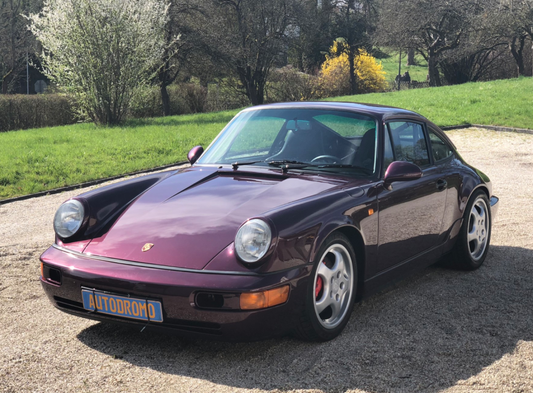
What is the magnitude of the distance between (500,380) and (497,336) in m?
0.71

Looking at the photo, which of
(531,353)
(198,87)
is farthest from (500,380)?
(198,87)

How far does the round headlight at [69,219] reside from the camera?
4008 millimetres

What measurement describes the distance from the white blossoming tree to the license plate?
16745mm

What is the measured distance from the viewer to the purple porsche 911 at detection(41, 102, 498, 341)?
337 cm

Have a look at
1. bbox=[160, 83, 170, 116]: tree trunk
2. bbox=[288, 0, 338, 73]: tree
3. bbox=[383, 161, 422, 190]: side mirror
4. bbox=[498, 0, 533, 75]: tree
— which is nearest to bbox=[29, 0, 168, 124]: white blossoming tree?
bbox=[160, 83, 170, 116]: tree trunk

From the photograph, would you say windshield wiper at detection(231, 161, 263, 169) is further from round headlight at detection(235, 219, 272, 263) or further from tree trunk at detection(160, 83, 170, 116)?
tree trunk at detection(160, 83, 170, 116)

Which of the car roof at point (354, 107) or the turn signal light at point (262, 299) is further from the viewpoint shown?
the car roof at point (354, 107)

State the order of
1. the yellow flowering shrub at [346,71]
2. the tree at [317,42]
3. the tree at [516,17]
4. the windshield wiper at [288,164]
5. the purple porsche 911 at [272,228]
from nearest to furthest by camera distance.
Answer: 1. the purple porsche 911 at [272,228]
2. the windshield wiper at [288,164]
3. the tree at [516,17]
4. the yellow flowering shrub at [346,71]
5. the tree at [317,42]

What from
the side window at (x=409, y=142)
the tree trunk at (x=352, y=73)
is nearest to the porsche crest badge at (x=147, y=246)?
the side window at (x=409, y=142)

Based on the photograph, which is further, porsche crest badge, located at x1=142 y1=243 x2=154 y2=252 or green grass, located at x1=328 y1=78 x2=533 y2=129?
green grass, located at x1=328 y1=78 x2=533 y2=129

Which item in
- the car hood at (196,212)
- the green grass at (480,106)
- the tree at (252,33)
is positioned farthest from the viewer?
the tree at (252,33)

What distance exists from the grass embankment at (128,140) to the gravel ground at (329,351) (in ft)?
23.9

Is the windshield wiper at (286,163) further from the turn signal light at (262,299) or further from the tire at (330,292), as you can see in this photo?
the turn signal light at (262,299)

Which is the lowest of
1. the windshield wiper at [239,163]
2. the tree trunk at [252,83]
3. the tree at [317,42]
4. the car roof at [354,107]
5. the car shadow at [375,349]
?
the car shadow at [375,349]
